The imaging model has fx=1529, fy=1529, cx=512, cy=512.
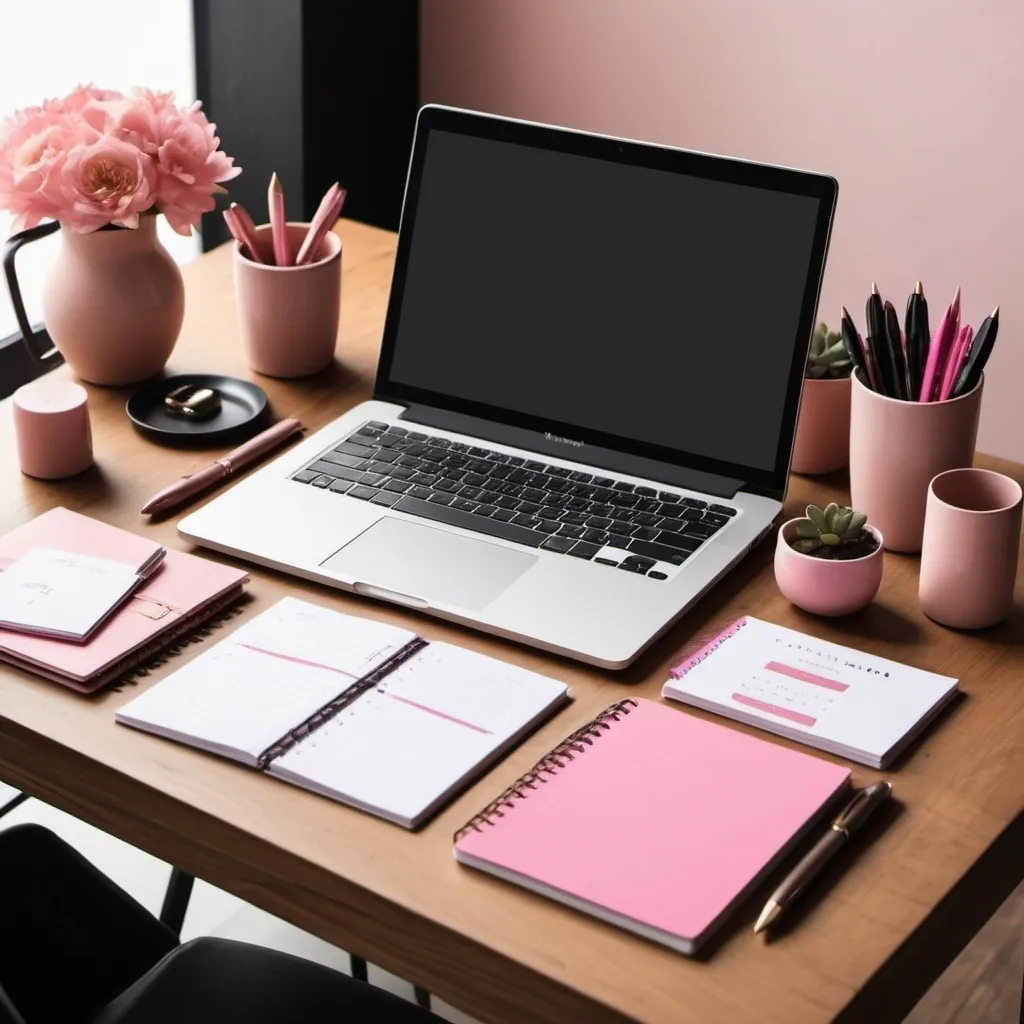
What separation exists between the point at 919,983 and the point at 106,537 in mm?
714

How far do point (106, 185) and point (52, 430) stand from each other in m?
0.23

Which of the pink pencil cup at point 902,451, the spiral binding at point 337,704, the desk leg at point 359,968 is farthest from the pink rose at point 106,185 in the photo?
the desk leg at point 359,968

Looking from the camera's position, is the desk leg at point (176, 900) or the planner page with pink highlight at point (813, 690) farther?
the desk leg at point (176, 900)

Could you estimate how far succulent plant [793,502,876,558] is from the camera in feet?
3.84

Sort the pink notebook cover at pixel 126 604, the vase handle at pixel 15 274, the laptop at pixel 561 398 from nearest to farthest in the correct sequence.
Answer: the pink notebook cover at pixel 126 604, the laptop at pixel 561 398, the vase handle at pixel 15 274

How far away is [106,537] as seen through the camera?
1.25 metres

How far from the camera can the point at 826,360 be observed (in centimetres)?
137

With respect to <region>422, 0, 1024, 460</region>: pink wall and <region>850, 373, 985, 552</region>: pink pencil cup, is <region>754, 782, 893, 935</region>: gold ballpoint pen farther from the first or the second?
<region>422, 0, 1024, 460</region>: pink wall

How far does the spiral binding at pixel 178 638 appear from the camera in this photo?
1107 millimetres

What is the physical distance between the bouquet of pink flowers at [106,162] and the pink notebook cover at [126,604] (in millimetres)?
295

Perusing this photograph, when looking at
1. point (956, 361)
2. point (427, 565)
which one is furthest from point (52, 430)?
point (956, 361)

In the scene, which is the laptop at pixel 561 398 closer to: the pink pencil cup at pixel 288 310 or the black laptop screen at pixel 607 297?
the black laptop screen at pixel 607 297

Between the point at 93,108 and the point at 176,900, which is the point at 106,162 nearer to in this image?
the point at 93,108

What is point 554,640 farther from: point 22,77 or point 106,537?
point 22,77
